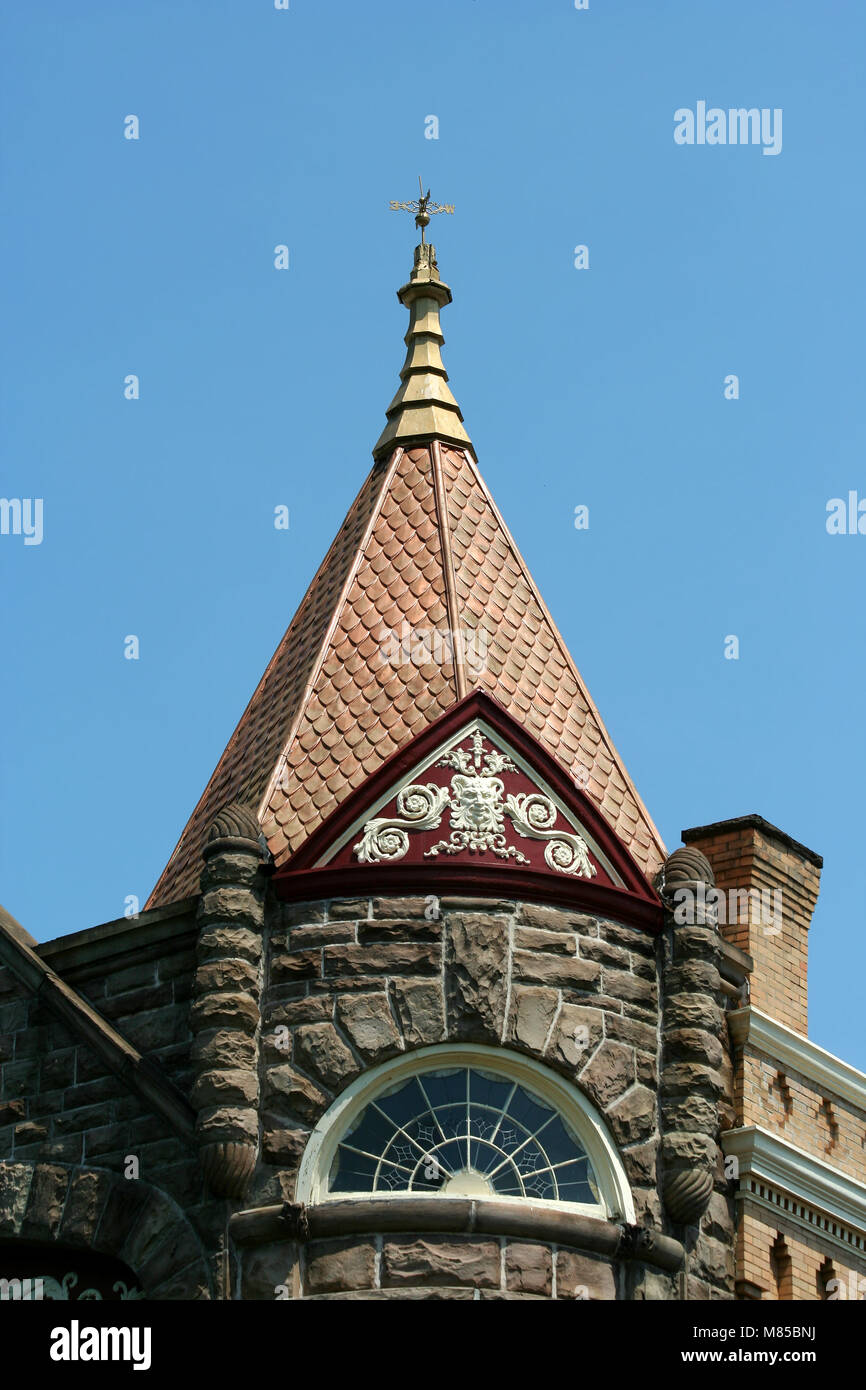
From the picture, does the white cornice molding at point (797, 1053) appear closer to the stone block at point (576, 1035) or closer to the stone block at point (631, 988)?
the stone block at point (631, 988)

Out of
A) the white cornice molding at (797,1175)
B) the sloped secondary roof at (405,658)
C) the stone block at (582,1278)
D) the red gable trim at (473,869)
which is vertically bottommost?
the stone block at (582,1278)

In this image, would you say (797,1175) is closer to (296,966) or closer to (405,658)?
(296,966)

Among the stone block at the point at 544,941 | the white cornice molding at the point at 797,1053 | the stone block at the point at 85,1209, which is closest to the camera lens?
the stone block at the point at 85,1209

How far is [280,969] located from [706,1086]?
10.8 ft

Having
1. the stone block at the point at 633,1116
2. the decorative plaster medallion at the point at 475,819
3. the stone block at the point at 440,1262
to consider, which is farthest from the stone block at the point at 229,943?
the stone block at the point at 633,1116

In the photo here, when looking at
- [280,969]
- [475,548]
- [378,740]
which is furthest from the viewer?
[475,548]

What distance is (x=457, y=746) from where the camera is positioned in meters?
19.8

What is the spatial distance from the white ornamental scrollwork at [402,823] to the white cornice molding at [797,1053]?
116 inches

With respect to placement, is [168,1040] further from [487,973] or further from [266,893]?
[487,973]

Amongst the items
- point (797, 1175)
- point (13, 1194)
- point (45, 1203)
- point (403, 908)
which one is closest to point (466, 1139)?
point (403, 908)

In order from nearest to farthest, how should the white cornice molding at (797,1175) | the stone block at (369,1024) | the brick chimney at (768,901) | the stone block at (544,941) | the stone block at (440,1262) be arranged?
the stone block at (440,1262) → the stone block at (369,1024) → the stone block at (544,941) → the white cornice molding at (797,1175) → the brick chimney at (768,901)

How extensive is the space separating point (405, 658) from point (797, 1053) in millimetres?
4488

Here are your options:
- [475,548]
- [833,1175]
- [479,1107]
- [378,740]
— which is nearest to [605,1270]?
[479,1107]

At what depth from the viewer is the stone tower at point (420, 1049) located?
18250mm
